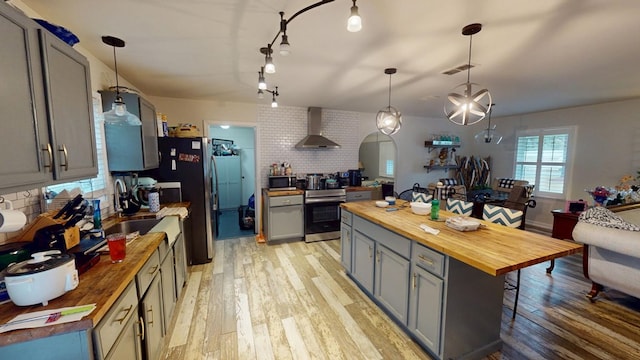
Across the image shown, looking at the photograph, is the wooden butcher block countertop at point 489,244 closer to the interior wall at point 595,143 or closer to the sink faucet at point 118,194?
the sink faucet at point 118,194

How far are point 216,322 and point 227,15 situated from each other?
2566 millimetres

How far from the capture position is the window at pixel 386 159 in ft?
21.7

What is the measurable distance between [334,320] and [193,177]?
250 cm

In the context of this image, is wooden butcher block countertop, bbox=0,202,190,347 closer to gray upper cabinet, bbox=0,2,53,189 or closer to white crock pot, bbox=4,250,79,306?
white crock pot, bbox=4,250,79,306

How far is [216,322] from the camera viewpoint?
7.64ft

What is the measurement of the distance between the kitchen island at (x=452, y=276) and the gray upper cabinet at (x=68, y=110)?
7.34 ft

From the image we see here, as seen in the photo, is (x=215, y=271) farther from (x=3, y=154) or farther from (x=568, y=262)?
(x=568, y=262)

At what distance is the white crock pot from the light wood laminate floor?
48.6 inches

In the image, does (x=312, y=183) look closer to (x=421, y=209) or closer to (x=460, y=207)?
(x=421, y=209)

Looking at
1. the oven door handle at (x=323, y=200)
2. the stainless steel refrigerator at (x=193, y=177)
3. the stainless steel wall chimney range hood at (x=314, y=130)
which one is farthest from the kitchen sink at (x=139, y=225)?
the stainless steel wall chimney range hood at (x=314, y=130)

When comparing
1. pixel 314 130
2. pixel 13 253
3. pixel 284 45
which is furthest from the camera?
pixel 314 130

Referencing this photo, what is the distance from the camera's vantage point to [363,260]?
2730 mm

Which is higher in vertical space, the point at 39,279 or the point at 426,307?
the point at 39,279

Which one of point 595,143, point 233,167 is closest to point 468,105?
point 595,143
